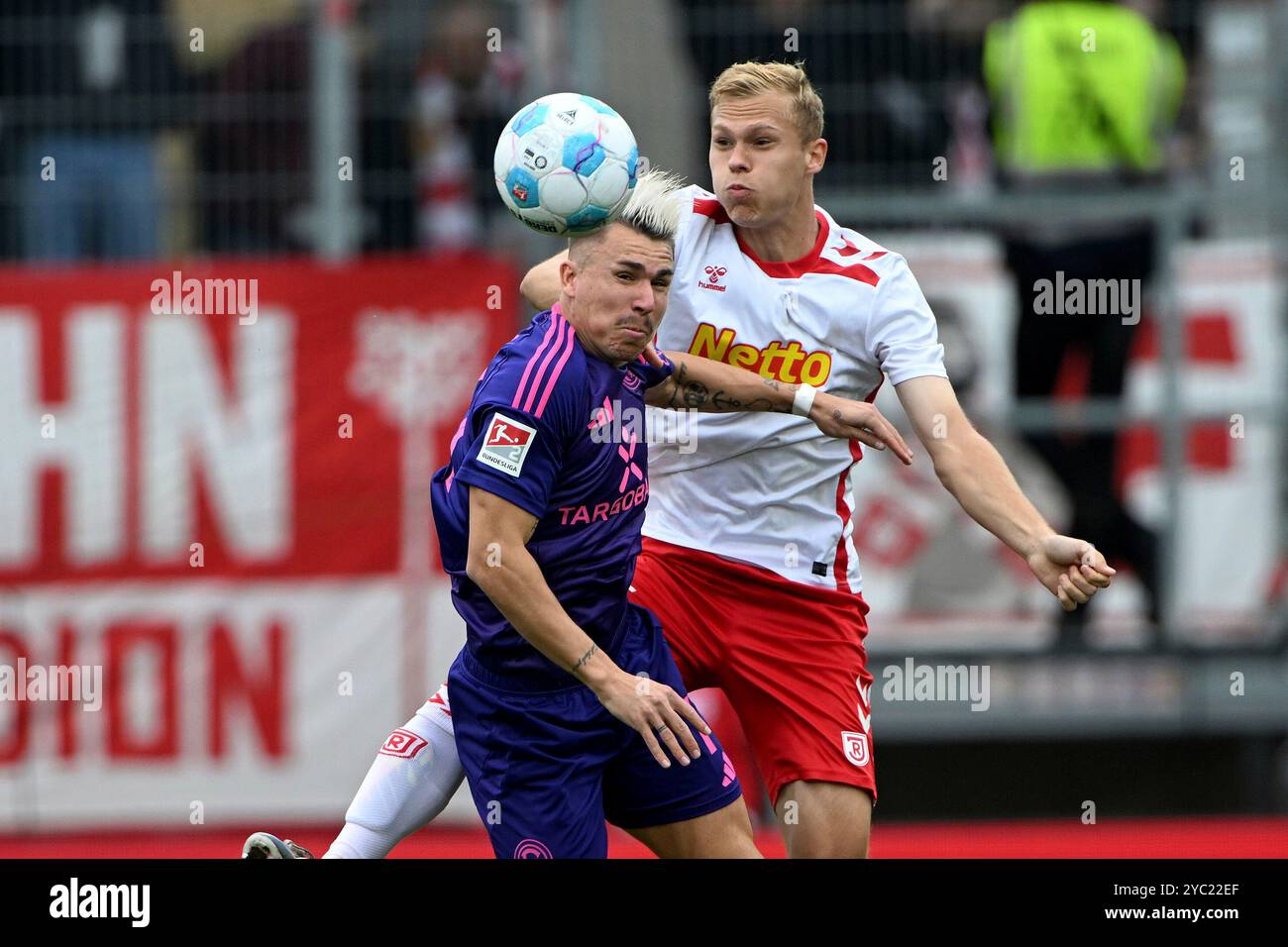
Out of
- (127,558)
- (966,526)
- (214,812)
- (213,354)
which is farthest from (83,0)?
(966,526)

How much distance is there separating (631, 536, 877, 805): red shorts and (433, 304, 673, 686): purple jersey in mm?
667

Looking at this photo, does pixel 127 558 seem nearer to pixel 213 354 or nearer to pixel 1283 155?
pixel 213 354

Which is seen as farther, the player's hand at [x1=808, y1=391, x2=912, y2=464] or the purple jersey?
the player's hand at [x1=808, y1=391, x2=912, y2=464]

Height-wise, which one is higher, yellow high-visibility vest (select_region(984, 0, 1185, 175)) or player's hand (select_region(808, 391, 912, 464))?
yellow high-visibility vest (select_region(984, 0, 1185, 175))

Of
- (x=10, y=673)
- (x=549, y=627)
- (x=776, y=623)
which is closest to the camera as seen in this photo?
(x=549, y=627)

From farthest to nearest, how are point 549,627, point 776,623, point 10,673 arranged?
point 10,673, point 776,623, point 549,627

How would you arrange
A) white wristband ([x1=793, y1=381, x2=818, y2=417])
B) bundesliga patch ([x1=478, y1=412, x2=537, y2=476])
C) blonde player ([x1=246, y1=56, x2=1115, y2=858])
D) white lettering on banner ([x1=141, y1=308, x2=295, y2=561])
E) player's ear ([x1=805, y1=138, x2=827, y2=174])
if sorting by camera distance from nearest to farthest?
bundesliga patch ([x1=478, y1=412, x2=537, y2=476])
white wristband ([x1=793, y1=381, x2=818, y2=417])
blonde player ([x1=246, y1=56, x2=1115, y2=858])
player's ear ([x1=805, y1=138, x2=827, y2=174])
white lettering on banner ([x1=141, y1=308, x2=295, y2=561])

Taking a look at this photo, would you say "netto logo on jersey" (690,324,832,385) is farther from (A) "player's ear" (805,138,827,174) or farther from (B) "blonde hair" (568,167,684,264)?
(B) "blonde hair" (568,167,684,264)

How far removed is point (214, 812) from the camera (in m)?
9.84

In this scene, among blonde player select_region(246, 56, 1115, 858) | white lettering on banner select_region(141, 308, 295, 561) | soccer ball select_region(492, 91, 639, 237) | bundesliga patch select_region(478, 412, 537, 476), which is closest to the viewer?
bundesliga patch select_region(478, 412, 537, 476)

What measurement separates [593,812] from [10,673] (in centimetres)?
511

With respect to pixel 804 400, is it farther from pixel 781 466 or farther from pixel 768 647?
pixel 768 647

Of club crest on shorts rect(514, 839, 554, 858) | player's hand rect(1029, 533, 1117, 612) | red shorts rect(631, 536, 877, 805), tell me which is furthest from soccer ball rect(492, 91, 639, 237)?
club crest on shorts rect(514, 839, 554, 858)

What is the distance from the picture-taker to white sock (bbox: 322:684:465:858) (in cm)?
Answer: 566
